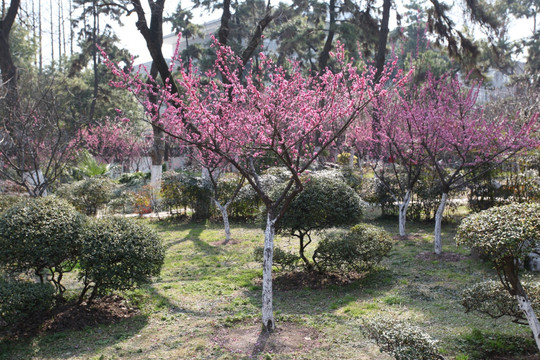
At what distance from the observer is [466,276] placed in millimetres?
6949

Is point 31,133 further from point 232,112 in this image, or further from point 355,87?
point 355,87

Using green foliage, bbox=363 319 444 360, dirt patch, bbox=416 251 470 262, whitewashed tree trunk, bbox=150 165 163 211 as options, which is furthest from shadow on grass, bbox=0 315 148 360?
whitewashed tree trunk, bbox=150 165 163 211

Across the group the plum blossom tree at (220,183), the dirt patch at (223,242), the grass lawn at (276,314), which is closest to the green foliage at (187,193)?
the plum blossom tree at (220,183)

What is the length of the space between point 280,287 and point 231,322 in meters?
1.58

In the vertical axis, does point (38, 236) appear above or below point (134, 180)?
below

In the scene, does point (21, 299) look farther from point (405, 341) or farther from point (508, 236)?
point (508, 236)

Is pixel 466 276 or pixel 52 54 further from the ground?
pixel 52 54

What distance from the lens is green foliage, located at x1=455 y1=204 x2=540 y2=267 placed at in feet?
11.3

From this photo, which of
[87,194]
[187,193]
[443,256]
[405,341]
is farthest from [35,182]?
[443,256]

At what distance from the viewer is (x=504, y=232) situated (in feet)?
11.5

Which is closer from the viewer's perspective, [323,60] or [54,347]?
[54,347]

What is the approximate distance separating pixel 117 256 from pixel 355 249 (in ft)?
11.3

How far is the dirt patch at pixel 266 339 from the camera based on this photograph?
4512mm

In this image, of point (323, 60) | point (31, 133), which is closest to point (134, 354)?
point (31, 133)
